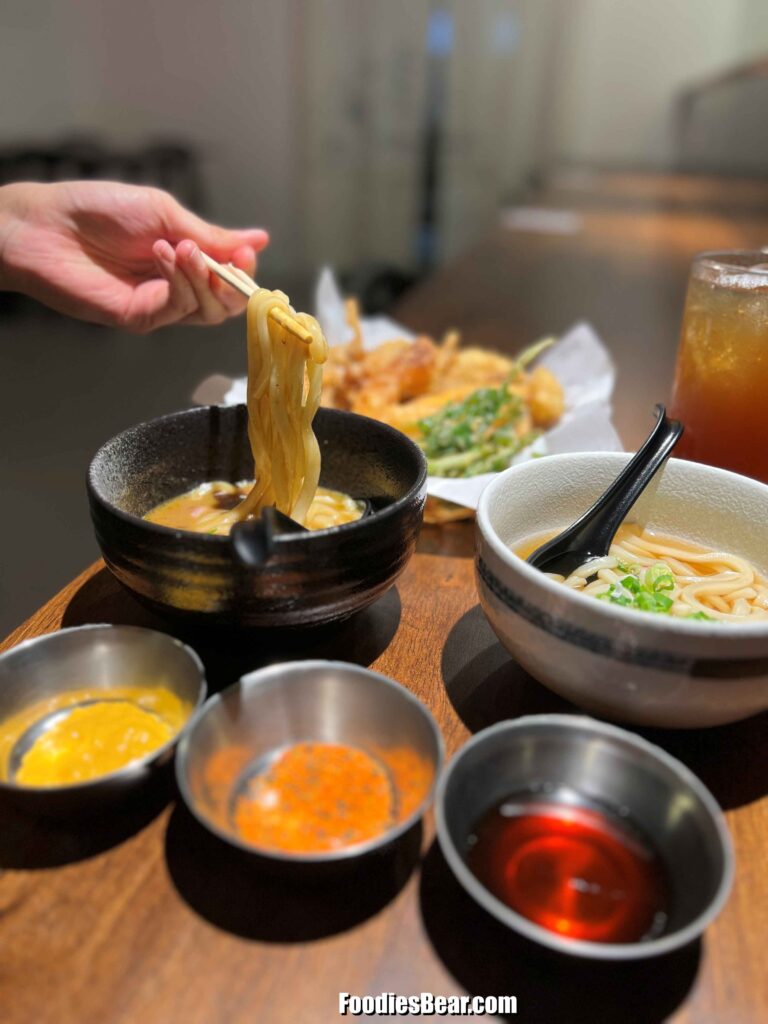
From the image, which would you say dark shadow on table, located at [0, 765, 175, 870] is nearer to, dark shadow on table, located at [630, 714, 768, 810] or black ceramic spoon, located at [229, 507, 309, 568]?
black ceramic spoon, located at [229, 507, 309, 568]

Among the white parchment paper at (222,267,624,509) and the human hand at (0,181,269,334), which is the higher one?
the human hand at (0,181,269,334)

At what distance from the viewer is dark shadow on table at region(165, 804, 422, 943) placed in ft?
2.78

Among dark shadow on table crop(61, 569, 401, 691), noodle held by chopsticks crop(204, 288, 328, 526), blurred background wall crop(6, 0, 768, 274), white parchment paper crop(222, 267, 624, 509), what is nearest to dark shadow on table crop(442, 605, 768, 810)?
dark shadow on table crop(61, 569, 401, 691)

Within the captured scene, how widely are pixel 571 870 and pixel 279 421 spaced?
0.90 metres

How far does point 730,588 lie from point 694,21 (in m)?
12.2

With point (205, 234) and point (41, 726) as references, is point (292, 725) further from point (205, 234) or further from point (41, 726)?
point (205, 234)

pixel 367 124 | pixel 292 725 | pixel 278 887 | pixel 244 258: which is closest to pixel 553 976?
pixel 278 887

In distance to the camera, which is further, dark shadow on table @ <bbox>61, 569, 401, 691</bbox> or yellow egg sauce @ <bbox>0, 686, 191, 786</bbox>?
dark shadow on table @ <bbox>61, 569, 401, 691</bbox>

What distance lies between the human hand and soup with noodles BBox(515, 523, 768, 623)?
1152mm

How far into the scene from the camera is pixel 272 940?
835 mm

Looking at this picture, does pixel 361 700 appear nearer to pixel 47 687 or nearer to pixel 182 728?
pixel 182 728

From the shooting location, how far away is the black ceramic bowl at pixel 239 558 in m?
1.05

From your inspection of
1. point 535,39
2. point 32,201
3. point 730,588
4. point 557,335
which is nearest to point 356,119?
point 535,39

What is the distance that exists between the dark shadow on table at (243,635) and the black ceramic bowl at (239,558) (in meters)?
→ 0.05
